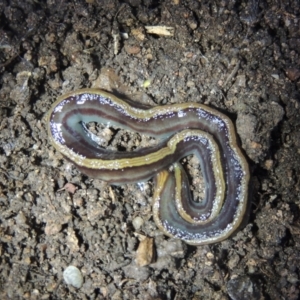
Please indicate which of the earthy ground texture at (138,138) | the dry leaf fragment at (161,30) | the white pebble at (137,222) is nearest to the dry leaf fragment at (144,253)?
the earthy ground texture at (138,138)

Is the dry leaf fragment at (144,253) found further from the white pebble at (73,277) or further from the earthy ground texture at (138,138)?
the white pebble at (73,277)

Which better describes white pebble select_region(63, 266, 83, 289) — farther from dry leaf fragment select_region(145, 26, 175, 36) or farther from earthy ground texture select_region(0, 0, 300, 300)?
dry leaf fragment select_region(145, 26, 175, 36)

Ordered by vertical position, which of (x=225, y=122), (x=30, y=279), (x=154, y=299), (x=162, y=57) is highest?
(x=162, y=57)

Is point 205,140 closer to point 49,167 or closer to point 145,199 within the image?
point 145,199

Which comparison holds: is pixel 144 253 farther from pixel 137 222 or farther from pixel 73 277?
pixel 73 277

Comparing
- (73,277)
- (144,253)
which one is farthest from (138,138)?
(73,277)

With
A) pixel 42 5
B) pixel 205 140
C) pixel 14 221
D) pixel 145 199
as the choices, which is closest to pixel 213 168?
pixel 205 140
